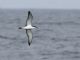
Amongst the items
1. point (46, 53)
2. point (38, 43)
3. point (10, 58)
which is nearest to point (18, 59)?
point (10, 58)

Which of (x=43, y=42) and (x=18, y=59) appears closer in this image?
(x=18, y=59)

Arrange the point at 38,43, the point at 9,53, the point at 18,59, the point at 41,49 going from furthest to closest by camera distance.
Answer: the point at 38,43, the point at 41,49, the point at 9,53, the point at 18,59

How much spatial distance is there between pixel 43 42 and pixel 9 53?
736 cm

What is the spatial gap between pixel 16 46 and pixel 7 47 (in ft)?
3.61

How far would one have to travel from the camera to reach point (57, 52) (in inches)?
1336

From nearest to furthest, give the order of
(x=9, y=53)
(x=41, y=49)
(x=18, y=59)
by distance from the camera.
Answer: (x=18, y=59), (x=9, y=53), (x=41, y=49)

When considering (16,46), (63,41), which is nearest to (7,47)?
(16,46)

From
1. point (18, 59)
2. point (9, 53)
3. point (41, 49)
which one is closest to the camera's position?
point (18, 59)

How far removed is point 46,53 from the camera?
110ft

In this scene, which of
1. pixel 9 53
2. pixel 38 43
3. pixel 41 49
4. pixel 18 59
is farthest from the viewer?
pixel 38 43

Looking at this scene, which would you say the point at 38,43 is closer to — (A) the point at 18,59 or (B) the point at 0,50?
(B) the point at 0,50

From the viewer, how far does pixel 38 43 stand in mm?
39094

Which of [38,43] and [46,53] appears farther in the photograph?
[38,43]

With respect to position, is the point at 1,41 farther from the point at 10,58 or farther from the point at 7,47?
the point at 10,58
